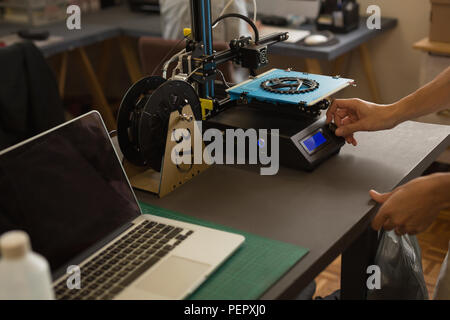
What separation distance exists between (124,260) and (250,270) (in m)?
0.22

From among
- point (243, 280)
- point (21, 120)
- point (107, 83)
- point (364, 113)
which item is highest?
point (364, 113)

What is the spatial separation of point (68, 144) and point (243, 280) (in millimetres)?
406

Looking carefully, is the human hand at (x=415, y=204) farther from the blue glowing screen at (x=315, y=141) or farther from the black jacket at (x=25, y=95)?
the black jacket at (x=25, y=95)

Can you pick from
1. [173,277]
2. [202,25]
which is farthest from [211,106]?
[173,277]

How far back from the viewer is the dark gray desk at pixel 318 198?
1.14 metres

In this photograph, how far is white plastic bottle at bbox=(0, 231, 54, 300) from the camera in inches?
28.3

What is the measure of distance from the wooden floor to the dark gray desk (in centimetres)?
77

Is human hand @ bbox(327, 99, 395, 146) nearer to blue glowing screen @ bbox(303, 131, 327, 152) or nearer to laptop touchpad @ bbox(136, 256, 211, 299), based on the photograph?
blue glowing screen @ bbox(303, 131, 327, 152)

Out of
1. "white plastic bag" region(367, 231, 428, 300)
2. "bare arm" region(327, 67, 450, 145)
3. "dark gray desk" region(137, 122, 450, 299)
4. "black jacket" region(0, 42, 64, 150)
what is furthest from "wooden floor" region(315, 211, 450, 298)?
"black jacket" region(0, 42, 64, 150)

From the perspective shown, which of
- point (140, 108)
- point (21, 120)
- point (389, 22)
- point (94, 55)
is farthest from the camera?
point (94, 55)

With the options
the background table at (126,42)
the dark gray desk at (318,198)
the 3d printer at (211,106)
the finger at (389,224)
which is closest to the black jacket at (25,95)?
the background table at (126,42)

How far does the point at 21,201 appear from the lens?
3.31 feet

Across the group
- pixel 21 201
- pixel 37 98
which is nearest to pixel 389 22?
pixel 37 98

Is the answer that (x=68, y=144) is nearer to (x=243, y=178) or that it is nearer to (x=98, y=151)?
(x=98, y=151)
